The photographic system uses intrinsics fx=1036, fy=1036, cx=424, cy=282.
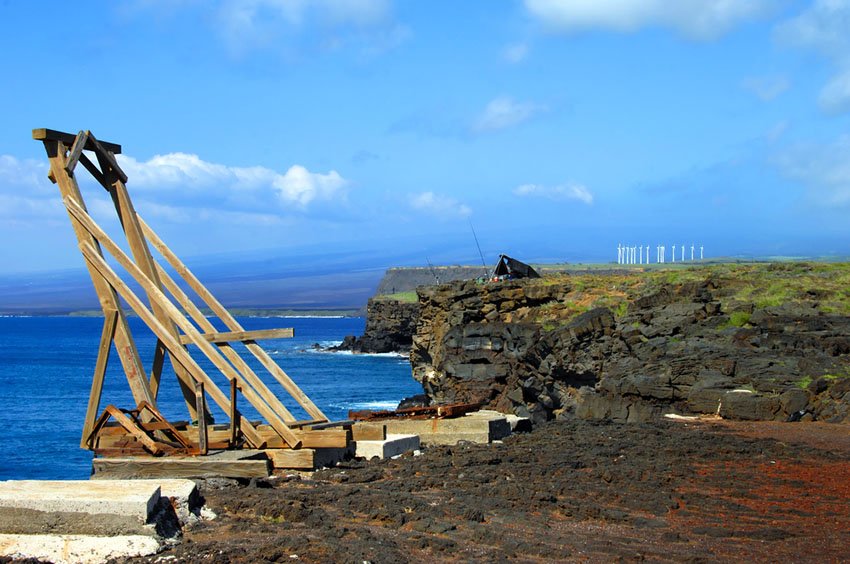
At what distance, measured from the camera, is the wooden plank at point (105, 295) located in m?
13.4

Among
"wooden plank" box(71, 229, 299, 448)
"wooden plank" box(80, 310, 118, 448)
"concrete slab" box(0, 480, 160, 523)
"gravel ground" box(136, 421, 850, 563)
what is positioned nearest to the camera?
"concrete slab" box(0, 480, 160, 523)

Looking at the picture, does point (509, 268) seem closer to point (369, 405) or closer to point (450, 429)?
point (369, 405)

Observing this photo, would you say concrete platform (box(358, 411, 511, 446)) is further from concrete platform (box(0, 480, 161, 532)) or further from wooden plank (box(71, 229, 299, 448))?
concrete platform (box(0, 480, 161, 532))

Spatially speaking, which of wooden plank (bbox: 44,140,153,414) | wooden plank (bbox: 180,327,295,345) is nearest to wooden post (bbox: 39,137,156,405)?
wooden plank (bbox: 44,140,153,414)

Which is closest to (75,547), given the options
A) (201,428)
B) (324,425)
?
(201,428)

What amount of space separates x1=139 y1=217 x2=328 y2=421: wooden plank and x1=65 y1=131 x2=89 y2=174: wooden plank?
5.15 ft

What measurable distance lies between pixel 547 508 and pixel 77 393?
58940mm

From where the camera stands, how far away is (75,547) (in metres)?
8.08

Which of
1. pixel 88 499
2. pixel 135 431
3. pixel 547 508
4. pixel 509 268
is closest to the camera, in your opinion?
pixel 88 499

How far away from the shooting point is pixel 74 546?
8094 mm

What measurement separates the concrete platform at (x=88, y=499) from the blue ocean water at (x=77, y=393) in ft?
30.5

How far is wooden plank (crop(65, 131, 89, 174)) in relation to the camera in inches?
541

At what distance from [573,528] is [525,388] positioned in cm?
2658

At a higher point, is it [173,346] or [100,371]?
[173,346]
